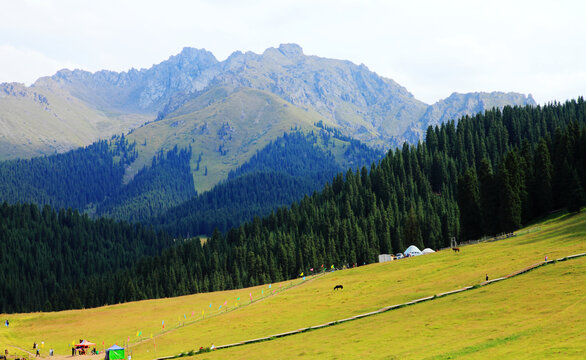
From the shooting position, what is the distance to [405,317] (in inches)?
2472

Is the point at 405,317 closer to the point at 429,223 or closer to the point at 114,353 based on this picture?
the point at 114,353

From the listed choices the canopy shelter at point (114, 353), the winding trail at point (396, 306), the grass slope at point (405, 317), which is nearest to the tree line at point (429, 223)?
the grass slope at point (405, 317)

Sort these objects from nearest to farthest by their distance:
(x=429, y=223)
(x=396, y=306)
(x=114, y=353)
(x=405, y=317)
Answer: (x=405, y=317) < (x=396, y=306) < (x=114, y=353) < (x=429, y=223)

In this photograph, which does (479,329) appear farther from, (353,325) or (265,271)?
(265,271)

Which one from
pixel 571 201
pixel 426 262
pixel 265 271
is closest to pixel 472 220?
pixel 571 201

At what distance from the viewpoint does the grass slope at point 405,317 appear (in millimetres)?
47562

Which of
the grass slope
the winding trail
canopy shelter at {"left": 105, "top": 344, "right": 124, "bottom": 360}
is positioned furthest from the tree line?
canopy shelter at {"left": 105, "top": 344, "right": 124, "bottom": 360}

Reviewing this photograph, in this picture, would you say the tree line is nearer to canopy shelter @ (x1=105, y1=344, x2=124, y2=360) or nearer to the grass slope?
the grass slope

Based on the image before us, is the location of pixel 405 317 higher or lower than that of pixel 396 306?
lower

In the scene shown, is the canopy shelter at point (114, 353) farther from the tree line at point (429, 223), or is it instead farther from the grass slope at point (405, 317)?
the tree line at point (429, 223)

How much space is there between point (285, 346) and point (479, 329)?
2051cm

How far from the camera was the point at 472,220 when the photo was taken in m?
143

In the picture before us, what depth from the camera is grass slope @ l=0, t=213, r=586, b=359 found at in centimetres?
4756

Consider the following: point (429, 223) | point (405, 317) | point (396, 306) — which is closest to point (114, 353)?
point (396, 306)
